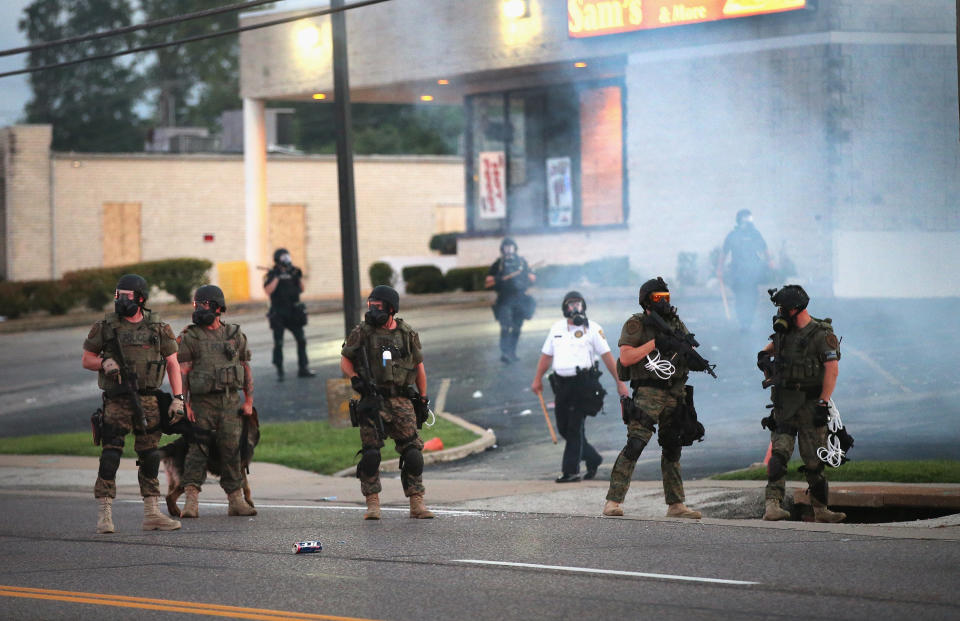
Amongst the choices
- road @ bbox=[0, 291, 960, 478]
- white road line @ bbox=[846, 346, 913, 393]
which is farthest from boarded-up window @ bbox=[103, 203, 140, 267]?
white road line @ bbox=[846, 346, 913, 393]

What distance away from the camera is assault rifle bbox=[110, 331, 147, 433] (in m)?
10.6

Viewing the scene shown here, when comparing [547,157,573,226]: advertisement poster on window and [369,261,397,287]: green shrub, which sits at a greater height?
[547,157,573,226]: advertisement poster on window

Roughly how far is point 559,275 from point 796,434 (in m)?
Answer: 17.8

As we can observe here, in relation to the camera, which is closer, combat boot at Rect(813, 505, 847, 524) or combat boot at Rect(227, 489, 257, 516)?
combat boot at Rect(813, 505, 847, 524)

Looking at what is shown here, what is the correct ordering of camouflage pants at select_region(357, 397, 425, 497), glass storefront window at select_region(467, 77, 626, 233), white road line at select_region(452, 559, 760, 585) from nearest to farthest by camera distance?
1. white road line at select_region(452, 559, 760, 585)
2. camouflage pants at select_region(357, 397, 425, 497)
3. glass storefront window at select_region(467, 77, 626, 233)

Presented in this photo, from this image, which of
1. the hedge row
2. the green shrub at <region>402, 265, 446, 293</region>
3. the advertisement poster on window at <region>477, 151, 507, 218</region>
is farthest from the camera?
the hedge row

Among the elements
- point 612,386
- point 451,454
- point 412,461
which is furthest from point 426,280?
point 412,461

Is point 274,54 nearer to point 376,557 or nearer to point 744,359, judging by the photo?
point 744,359

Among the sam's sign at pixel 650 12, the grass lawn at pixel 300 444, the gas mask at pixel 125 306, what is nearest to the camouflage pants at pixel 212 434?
the gas mask at pixel 125 306

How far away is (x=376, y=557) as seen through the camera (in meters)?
9.14

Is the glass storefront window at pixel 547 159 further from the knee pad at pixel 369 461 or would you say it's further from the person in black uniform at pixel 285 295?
the knee pad at pixel 369 461

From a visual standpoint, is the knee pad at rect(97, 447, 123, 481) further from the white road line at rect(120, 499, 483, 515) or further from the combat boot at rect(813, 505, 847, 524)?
the combat boot at rect(813, 505, 847, 524)

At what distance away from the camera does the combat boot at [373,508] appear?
434 inches

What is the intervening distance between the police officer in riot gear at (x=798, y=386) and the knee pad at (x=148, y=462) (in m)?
4.53
